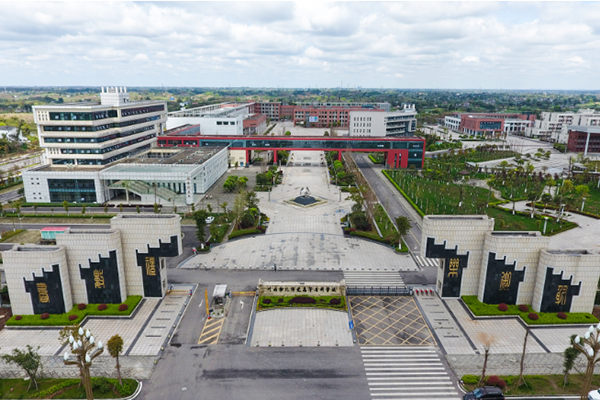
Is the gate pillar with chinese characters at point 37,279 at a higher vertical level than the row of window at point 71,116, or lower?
lower

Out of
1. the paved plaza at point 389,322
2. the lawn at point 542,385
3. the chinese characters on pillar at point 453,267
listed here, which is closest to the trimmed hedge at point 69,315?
the paved plaza at point 389,322

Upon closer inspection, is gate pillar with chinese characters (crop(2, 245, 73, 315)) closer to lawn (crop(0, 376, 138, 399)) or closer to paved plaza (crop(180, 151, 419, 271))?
lawn (crop(0, 376, 138, 399))

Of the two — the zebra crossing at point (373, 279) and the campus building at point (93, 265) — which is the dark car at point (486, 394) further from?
the campus building at point (93, 265)

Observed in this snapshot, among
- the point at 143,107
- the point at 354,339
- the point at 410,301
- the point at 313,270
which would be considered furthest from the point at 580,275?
the point at 143,107

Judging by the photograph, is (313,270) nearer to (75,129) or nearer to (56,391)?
(56,391)

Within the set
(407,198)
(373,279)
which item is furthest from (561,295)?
(407,198)

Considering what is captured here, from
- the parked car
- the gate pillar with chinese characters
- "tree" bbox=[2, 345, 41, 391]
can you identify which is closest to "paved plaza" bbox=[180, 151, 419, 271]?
the gate pillar with chinese characters
